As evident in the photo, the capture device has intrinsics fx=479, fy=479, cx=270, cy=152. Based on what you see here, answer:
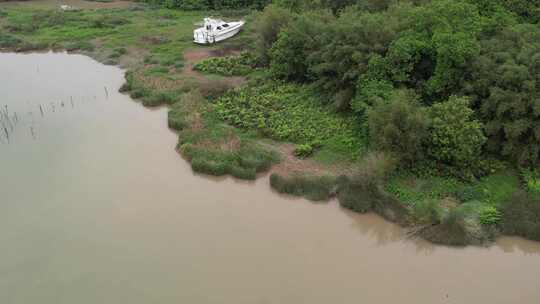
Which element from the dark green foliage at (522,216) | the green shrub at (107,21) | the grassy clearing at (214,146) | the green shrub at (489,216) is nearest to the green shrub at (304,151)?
the grassy clearing at (214,146)

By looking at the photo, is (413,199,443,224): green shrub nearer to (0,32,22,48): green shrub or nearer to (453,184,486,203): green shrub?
(453,184,486,203): green shrub

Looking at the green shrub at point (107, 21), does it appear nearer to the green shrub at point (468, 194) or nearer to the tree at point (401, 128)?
the tree at point (401, 128)

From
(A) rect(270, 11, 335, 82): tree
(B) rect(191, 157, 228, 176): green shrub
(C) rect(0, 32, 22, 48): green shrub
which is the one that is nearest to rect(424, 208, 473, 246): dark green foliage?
(B) rect(191, 157, 228, 176): green shrub

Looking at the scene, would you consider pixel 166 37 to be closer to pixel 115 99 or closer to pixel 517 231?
pixel 115 99

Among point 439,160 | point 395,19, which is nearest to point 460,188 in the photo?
point 439,160

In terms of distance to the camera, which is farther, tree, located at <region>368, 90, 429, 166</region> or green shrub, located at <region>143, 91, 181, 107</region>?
green shrub, located at <region>143, 91, 181, 107</region>

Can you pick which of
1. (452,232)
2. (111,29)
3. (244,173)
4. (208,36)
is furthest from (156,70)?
(452,232)
